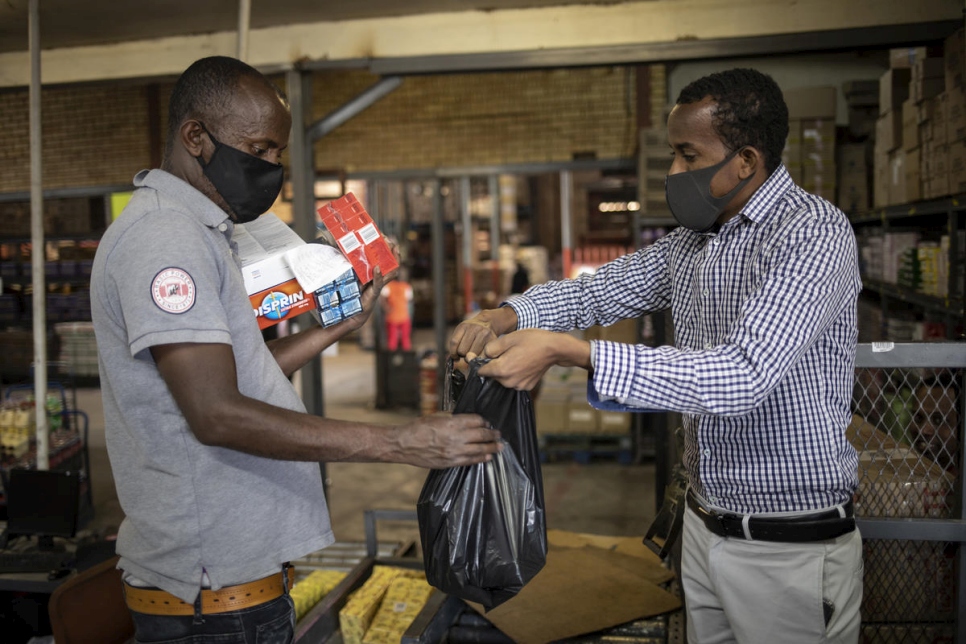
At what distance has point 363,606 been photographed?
118 inches

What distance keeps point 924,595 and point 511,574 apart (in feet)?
4.81

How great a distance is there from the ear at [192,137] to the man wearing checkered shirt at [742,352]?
753 mm

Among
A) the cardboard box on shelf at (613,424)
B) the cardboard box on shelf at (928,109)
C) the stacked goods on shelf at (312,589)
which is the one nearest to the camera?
the stacked goods on shelf at (312,589)

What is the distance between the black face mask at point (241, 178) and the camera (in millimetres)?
1735

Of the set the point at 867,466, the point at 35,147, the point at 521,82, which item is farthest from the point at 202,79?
the point at 521,82

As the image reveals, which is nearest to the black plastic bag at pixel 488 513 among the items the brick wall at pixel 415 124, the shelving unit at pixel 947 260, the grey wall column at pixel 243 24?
the grey wall column at pixel 243 24

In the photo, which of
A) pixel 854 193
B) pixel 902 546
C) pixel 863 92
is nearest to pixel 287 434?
pixel 902 546

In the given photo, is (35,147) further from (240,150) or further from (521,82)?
(521,82)

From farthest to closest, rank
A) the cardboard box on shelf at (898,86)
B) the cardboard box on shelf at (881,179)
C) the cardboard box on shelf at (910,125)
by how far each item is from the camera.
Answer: the cardboard box on shelf at (881,179) → the cardboard box on shelf at (898,86) → the cardboard box on shelf at (910,125)

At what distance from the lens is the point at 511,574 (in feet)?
6.06

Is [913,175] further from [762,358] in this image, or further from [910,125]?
[762,358]

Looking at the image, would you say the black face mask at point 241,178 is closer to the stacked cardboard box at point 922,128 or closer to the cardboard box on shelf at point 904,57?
the stacked cardboard box at point 922,128

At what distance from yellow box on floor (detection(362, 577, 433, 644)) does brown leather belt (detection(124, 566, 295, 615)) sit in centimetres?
120

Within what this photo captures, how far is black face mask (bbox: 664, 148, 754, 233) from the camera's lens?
1.87 m
